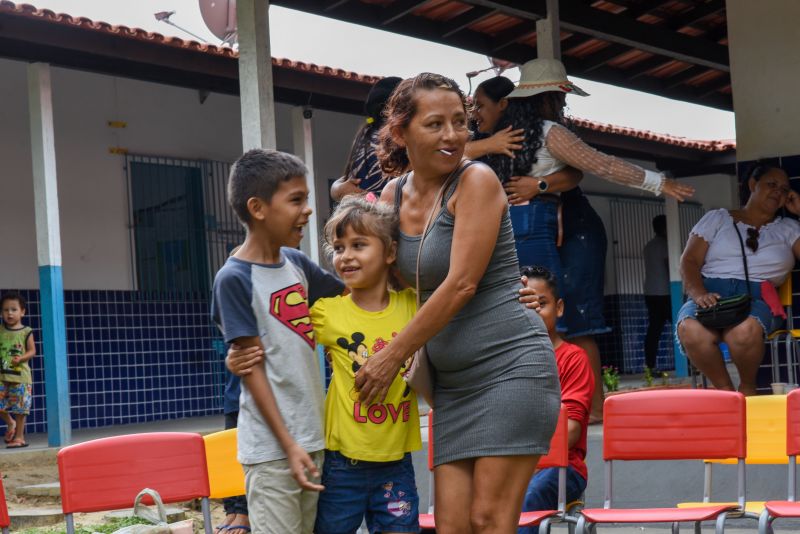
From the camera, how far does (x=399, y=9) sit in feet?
33.6

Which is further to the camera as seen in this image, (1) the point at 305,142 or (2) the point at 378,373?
(1) the point at 305,142

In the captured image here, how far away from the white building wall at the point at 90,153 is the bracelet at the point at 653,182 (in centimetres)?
739

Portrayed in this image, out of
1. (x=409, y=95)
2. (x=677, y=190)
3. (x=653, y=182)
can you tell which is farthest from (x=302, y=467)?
(x=653, y=182)

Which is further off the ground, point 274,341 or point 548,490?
point 274,341

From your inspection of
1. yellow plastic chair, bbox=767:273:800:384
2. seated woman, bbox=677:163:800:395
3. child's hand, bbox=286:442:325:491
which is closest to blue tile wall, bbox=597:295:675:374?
yellow plastic chair, bbox=767:273:800:384

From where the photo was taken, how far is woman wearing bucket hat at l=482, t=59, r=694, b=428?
578 centimetres

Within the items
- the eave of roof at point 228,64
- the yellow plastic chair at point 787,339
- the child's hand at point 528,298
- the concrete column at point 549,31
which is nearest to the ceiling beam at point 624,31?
the concrete column at point 549,31

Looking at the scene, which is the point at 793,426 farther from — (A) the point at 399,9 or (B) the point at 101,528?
(A) the point at 399,9

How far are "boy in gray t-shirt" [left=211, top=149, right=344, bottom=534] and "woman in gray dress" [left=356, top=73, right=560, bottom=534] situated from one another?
0.26 meters

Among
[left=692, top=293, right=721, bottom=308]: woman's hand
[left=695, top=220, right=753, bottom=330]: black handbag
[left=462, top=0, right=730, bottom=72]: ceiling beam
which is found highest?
[left=462, top=0, right=730, bottom=72]: ceiling beam

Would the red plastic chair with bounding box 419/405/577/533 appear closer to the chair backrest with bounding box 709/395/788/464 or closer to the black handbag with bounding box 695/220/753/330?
the chair backrest with bounding box 709/395/788/464

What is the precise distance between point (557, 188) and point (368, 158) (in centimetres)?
110

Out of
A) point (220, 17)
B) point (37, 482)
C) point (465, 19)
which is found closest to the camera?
point (37, 482)

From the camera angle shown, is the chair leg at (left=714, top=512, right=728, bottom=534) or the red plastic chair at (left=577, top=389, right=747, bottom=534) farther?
the red plastic chair at (left=577, top=389, right=747, bottom=534)
